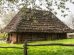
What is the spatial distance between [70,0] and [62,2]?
2.57ft

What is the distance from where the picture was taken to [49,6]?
19141 millimetres

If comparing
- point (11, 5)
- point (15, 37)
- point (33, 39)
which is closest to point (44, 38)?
point (33, 39)

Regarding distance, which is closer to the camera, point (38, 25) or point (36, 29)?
point (36, 29)

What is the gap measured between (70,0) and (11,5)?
4.50 m

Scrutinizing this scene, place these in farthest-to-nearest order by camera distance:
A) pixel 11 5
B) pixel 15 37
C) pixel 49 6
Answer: pixel 15 37 → pixel 11 5 → pixel 49 6

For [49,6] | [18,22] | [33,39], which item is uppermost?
[49,6]

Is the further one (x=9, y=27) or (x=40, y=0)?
(x=9, y=27)

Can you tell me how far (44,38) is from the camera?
1527 inches

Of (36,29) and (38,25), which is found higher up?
(38,25)

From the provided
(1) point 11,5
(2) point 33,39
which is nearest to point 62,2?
(1) point 11,5

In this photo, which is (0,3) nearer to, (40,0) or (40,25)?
(40,0)

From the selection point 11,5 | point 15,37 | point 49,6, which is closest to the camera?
point 49,6

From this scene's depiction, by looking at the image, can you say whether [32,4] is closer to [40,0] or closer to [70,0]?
[40,0]

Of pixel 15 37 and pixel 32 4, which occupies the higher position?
pixel 32 4
